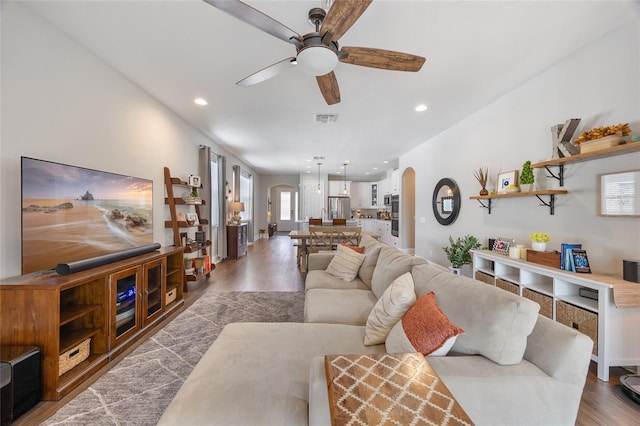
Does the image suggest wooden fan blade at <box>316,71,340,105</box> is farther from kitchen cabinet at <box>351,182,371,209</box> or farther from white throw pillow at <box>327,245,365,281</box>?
Answer: kitchen cabinet at <box>351,182,371,209</box>

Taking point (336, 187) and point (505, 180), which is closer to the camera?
point (505, 180)

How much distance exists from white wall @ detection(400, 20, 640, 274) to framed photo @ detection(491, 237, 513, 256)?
0.13 meters

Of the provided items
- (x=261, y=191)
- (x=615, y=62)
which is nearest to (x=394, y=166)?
(x=261, y=191)

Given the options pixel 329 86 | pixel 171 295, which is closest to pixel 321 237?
pixel 171 295

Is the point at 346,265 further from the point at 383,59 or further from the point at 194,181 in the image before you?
the point at 194,181

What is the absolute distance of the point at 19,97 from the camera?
1.95m

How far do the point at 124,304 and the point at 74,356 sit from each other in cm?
54

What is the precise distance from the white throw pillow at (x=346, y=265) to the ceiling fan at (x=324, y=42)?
6.20 ft

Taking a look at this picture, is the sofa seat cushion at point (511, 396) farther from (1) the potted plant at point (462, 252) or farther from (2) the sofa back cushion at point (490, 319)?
(1) the potted plant at point (462, 252)

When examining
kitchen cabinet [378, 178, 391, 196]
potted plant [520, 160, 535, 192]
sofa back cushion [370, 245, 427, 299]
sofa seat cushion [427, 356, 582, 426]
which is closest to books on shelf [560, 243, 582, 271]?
potted plant [520, 160, 535, 192]

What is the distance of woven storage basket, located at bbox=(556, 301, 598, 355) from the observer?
201cm

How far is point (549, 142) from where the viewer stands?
280cm

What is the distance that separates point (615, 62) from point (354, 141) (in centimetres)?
396

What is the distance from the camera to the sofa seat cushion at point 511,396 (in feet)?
3.42
